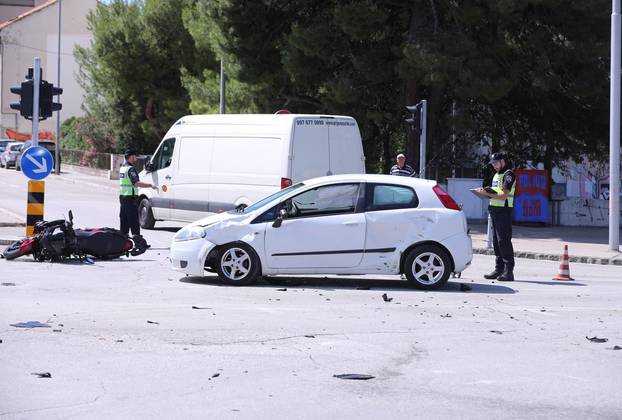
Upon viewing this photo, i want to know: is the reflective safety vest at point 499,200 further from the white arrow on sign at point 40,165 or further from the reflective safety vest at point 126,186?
the white arrow on sign at point 40,165

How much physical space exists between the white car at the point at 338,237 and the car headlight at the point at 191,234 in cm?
2

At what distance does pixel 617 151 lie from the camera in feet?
67.4

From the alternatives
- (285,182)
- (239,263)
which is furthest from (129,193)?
(239,263)

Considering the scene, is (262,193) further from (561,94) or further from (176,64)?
(176,64)

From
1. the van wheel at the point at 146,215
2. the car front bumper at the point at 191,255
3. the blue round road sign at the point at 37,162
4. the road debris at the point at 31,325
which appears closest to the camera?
the road debris at the point at 31,325

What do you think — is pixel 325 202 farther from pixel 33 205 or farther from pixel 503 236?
pixel 33 205

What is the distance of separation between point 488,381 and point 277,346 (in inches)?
80.1

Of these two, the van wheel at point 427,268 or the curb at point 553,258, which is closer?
the van wheel at point 427,268

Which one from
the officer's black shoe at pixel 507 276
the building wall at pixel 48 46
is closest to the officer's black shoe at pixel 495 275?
the officer's black shoe at pixel 507 276

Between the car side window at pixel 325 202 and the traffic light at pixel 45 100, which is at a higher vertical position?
the traffic light at pixel 45 100

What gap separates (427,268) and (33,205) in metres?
7.78

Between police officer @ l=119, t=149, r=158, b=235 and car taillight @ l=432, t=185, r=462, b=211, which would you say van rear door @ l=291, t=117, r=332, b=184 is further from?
car taillight @ l=432, t=185, r=462, b=211

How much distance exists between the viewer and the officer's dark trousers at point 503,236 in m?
14.7

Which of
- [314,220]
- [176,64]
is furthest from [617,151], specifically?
[176,64]
